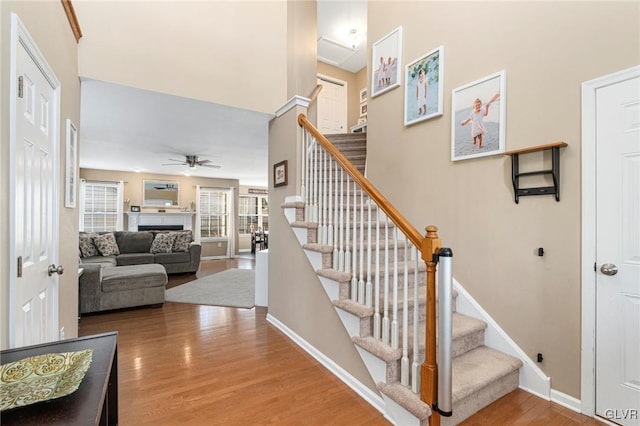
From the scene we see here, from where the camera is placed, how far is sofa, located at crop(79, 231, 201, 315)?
375 centimetres

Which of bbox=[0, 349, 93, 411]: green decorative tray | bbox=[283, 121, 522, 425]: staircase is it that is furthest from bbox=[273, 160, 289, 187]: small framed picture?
bbox=[0, 349, 93, 411]: green decorative tray

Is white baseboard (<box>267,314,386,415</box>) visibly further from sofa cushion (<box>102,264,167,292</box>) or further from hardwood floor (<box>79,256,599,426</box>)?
sofa cushion (<box>102,264,167,292</box>)

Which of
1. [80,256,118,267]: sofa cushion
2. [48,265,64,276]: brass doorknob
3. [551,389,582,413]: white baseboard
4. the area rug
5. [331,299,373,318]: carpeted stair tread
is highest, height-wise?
[48,265,64,276]: brass doorknob

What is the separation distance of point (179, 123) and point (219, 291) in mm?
2749

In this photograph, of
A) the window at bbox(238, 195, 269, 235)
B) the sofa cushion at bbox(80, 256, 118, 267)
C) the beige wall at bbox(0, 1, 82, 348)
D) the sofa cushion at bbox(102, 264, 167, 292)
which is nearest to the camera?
the beige wall at bbox(0, 1, 82, 348)

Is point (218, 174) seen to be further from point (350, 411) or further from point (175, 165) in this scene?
point (350, 411)

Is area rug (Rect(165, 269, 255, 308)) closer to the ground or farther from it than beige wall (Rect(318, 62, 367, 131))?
closer to the ground

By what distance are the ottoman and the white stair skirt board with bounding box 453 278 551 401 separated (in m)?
3.72

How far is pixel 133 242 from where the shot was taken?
21.3 feet

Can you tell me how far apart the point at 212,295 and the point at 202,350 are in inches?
82.4

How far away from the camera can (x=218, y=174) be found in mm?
8375

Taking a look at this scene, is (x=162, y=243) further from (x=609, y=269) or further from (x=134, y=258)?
(x=609, y=269)

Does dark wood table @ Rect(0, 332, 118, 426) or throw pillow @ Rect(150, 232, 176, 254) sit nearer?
dark wood table @ Rect(0, 332, 118, 426)

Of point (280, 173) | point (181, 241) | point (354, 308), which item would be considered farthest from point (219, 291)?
point (354, 308)
